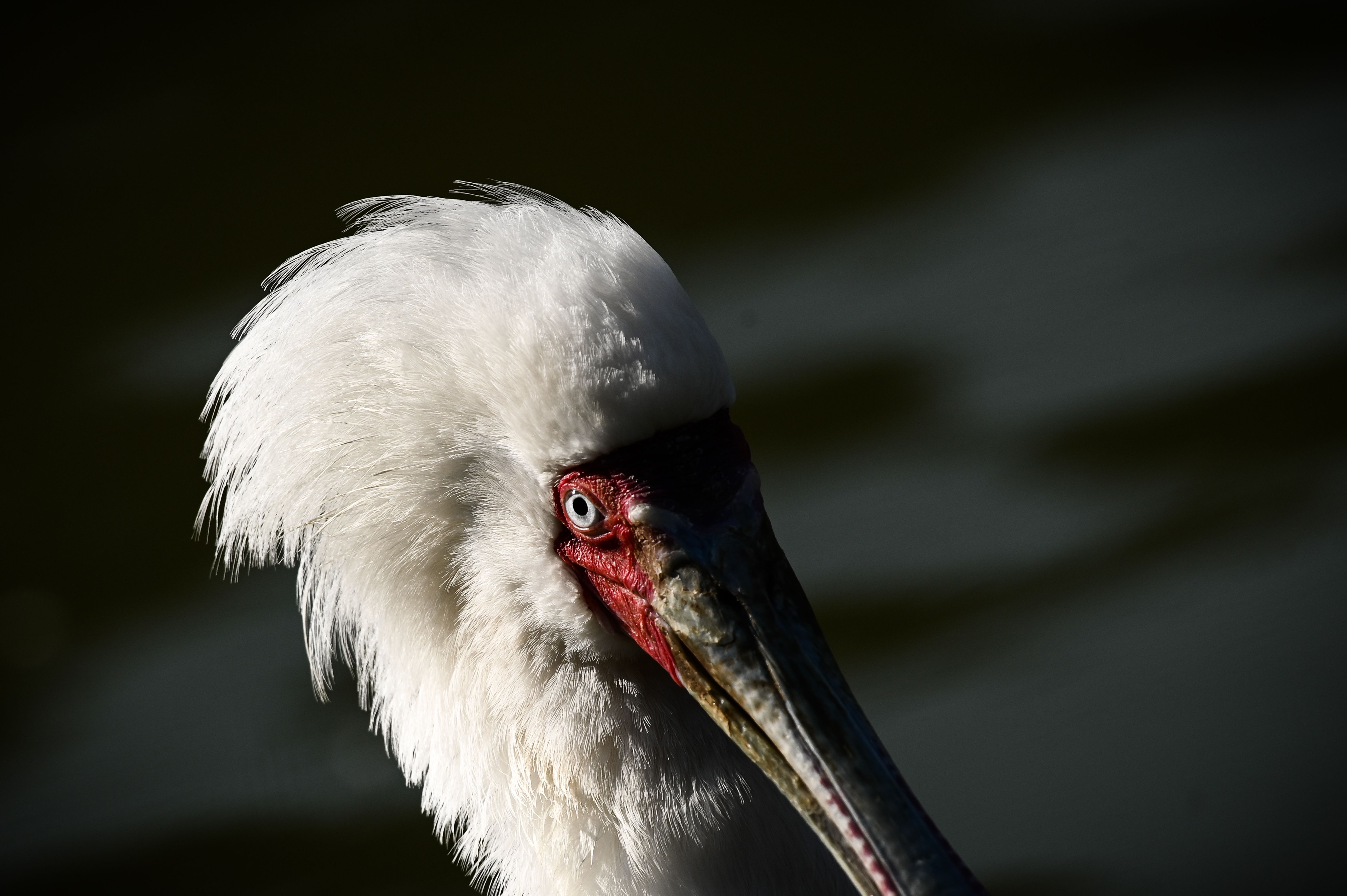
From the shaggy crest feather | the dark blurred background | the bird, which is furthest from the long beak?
the dark blurred background

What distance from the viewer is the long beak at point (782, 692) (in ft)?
6.57

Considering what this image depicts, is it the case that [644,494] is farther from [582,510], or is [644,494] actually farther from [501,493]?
[501,493]

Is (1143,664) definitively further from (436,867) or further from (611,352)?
(611,352)

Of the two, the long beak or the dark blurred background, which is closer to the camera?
the long beak

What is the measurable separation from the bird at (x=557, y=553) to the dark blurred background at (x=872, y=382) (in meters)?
1.84

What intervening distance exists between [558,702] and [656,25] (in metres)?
3.89

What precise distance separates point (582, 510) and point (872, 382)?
2.85m

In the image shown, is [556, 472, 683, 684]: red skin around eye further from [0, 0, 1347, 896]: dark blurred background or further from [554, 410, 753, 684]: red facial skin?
[0, 0, 1347, 896]: dark blurred background

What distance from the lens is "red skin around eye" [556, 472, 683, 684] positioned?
2.09 m

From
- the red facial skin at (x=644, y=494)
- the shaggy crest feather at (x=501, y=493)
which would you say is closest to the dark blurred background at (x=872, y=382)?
the shaggy crest feather at (x=501, y=493)

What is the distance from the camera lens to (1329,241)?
5.06 meters

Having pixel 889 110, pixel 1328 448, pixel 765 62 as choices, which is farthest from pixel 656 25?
pixel 1328 448

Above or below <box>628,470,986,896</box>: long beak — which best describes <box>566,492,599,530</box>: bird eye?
above

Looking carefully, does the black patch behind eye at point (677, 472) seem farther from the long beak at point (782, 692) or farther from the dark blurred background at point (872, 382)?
the dark blurred background at point (872, 382)
